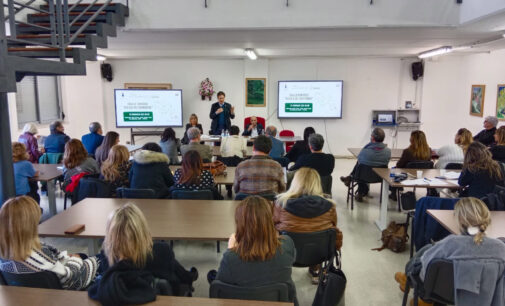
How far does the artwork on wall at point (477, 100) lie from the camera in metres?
8.37

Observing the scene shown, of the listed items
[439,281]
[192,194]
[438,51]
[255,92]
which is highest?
[438,51]

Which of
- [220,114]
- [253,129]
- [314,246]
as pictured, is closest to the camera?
[314,246]

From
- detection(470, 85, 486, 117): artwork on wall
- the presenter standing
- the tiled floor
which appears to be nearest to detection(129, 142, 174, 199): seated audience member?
the tiled floor

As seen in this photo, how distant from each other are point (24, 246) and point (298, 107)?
8397 mm

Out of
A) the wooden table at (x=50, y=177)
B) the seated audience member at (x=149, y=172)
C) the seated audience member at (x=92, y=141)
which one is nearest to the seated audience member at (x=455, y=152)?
the seated audience member at (x=149, y=172)

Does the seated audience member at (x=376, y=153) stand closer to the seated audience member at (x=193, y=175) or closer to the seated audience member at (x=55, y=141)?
the seated audience member at (x=193, y=175)

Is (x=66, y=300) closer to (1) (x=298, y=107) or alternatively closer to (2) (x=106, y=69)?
(1) (x=298, y=107)

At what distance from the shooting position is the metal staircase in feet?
10.0

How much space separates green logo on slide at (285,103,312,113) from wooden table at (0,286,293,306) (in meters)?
8.27

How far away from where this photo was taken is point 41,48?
4.48 meters

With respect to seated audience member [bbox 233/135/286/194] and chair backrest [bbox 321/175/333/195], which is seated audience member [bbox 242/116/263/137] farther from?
seated audience member [bbox 233/135/286/194]

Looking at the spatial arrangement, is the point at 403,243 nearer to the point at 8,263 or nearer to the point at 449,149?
the point at 449,149

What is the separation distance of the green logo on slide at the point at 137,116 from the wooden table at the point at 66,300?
818 centimetres

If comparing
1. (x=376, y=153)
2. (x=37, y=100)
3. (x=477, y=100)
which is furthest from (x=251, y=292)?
(x=477, y=100)
